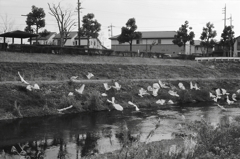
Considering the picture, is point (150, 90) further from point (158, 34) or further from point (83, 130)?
point (158, 34)

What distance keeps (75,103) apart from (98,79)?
730cm

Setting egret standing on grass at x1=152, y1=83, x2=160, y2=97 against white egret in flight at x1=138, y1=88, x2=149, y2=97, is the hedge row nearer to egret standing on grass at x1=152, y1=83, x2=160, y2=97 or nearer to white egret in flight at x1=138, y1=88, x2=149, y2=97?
egret standing on grass at x1=152, y1=83, x2=160, y2=97

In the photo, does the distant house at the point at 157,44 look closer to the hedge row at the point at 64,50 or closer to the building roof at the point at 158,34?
the building roof at the point at 158,34

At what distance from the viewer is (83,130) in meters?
16.6

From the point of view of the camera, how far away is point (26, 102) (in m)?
20.2

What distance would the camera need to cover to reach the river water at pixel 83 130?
42.0 ft

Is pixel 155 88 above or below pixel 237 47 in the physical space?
below

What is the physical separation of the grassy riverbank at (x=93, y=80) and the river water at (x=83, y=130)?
141 centimetres

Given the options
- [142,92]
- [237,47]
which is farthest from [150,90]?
[237,47]

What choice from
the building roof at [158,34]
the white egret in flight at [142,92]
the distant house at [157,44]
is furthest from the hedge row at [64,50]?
the building roof at [158,34]

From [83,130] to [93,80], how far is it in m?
11.3

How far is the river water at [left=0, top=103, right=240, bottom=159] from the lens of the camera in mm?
12797

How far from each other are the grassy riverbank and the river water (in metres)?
1.41

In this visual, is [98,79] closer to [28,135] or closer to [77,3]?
[28,135]
